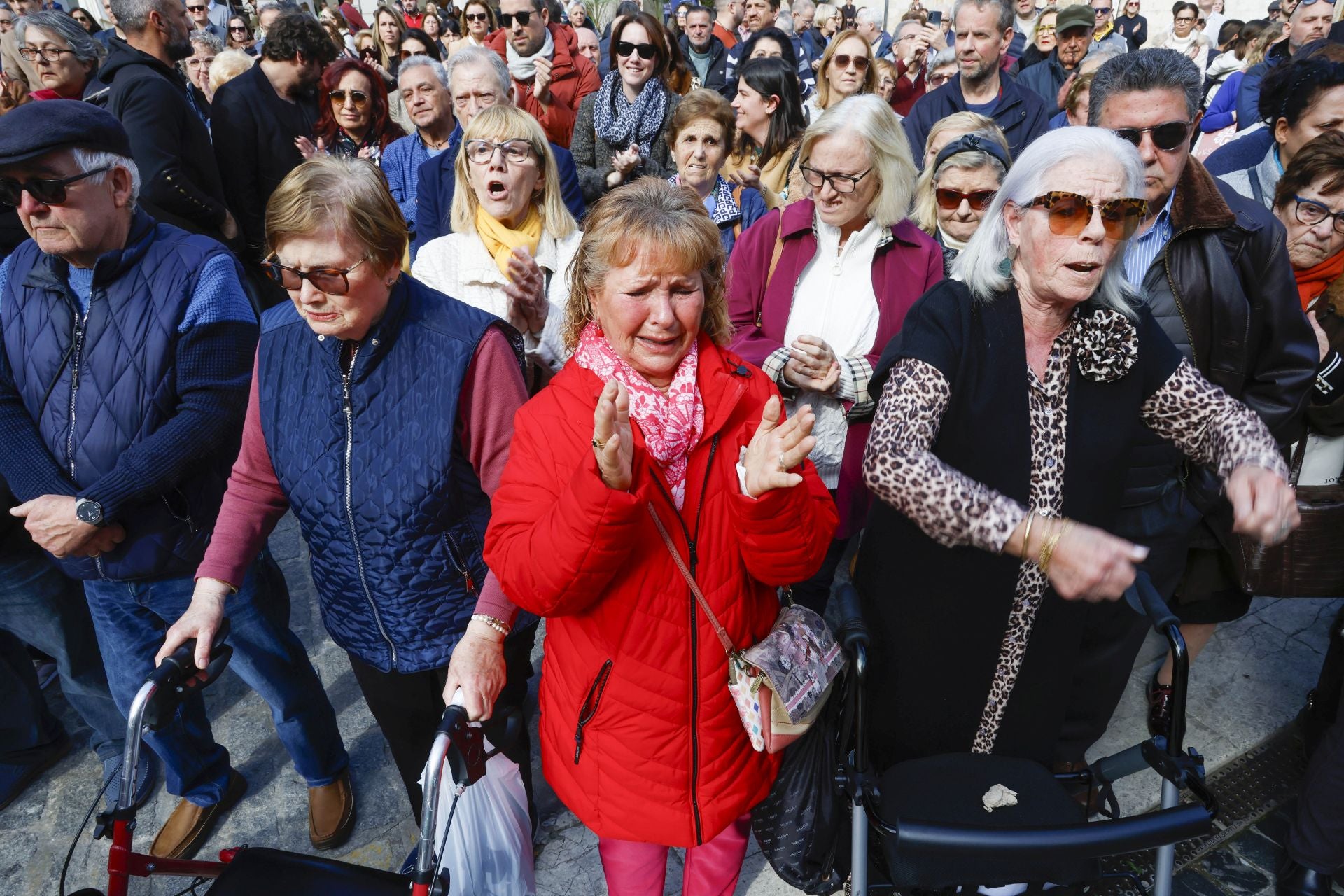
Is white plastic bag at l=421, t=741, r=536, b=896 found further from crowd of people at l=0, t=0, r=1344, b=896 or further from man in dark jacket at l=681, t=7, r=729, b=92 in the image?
man in dark jacket at l=681, t=7, r=729, b=92

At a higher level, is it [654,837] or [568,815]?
[654,837]

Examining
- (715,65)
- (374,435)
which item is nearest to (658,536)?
(374,435)

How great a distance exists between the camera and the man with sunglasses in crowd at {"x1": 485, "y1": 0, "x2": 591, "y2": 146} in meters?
6.32

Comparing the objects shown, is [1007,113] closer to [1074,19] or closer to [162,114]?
[1074,19]

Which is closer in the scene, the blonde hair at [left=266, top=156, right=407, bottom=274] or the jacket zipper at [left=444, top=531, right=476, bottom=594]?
the blonde hair at [left=266, top=156, right=407, bottom=274]

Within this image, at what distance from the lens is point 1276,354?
243 cm

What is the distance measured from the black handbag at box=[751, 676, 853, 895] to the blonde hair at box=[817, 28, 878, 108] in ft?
14.1

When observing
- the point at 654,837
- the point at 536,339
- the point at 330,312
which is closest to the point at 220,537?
the point at 330,312

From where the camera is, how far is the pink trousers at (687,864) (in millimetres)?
2127

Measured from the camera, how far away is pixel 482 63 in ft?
14.4

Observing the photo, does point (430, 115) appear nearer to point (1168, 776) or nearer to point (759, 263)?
point (759, 263)

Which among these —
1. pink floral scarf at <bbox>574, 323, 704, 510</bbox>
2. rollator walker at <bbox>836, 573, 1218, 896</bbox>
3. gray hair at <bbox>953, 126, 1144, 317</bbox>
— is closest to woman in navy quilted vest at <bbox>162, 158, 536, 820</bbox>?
pink floral scarf at <bbox>574, 323, 704, 510</bbox>

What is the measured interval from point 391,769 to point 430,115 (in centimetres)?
346

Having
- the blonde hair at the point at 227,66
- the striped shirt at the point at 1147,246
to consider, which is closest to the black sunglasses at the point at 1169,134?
the striped shirt at the point at 1147,246
